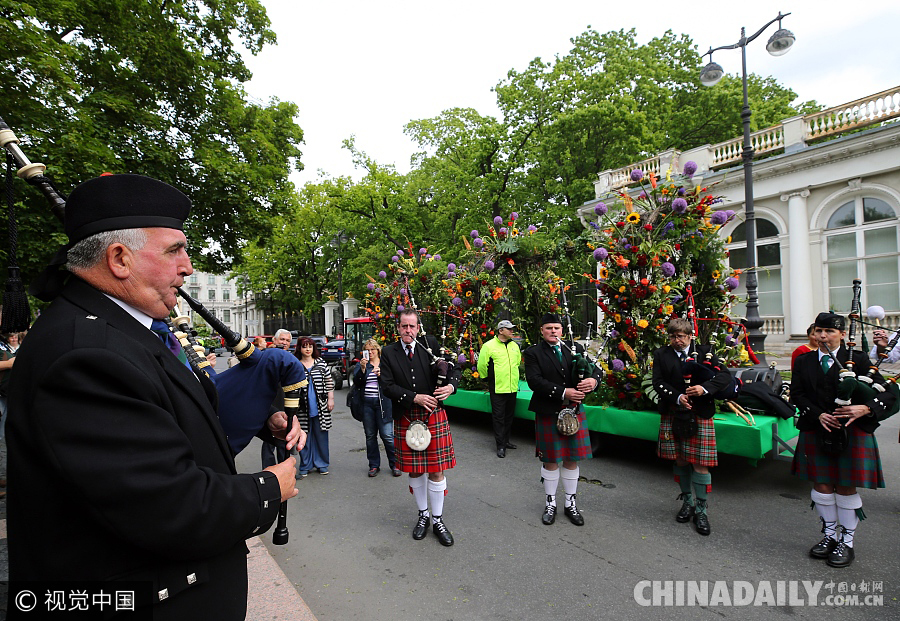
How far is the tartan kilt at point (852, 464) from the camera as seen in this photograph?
141 inches

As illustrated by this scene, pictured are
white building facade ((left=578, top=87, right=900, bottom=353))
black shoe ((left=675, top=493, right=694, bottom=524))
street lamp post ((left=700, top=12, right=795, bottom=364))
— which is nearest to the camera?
black shoe ((left=675, top=493, right=694, bottom=524))

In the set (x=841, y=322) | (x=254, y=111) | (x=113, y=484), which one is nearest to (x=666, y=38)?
(x=254, y=111)

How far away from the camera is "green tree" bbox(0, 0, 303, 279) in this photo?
6984mm

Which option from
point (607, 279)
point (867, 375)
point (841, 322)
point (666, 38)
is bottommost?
point (867, 375)

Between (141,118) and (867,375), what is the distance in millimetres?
11462

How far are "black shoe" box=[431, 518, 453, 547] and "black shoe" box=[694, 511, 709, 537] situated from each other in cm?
215

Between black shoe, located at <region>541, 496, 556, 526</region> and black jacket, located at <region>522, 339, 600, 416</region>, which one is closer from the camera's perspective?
black shoe, located at <region>541, 496, 556, 526</region>

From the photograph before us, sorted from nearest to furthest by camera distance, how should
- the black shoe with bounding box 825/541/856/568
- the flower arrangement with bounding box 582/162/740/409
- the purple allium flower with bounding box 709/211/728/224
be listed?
the black shoe with bounding box 825/541/856/568
the purple allium flower with bounding box 709/211/728/224
the flower arrangement with bounding box 582/162/740/409

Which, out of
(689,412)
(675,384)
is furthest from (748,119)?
(689,412)

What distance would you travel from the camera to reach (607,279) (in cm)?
640

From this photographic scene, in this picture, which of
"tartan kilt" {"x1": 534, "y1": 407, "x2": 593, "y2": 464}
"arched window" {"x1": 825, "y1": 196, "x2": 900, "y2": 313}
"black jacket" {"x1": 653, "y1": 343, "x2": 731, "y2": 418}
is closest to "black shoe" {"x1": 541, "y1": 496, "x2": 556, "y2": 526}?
"tartan kilt" {"x1": 534, "y1": 407, "x2": 593, "y2": 464}

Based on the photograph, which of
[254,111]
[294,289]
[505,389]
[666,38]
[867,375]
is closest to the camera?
[867,375]

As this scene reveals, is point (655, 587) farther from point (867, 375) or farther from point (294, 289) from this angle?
point (294, 289)

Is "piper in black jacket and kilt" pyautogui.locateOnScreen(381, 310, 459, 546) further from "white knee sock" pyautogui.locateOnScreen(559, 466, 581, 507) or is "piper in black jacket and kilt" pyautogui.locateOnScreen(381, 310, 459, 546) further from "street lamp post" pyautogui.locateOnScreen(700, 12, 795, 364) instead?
"street lamp post" pyautogui.locateOnScreen(700, 12, 795, 364)
